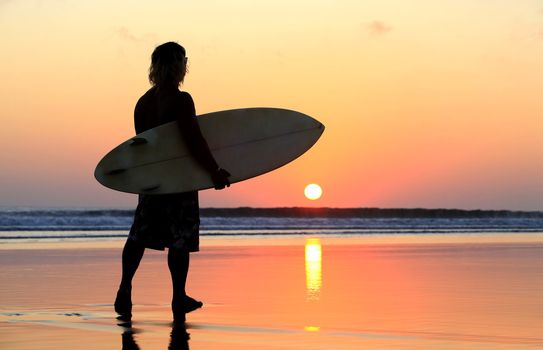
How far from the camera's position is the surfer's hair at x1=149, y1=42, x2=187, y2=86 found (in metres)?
6.84

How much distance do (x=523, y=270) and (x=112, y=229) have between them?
1997 centimetres

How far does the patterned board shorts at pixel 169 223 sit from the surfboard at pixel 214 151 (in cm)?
8

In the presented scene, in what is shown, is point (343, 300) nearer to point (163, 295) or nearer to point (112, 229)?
point (163, 295)

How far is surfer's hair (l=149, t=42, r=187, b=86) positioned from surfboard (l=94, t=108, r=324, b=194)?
1.00 ft

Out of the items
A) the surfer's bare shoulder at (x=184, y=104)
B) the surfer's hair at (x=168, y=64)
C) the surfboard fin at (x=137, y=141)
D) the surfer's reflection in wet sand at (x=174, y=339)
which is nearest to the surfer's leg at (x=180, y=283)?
the surfer's reflection in wet sand at (x=174, y=339)

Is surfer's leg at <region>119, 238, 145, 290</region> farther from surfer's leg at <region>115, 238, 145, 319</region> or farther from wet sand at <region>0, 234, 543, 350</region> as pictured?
wet sand at <region>0, 234, 543, 350</region>

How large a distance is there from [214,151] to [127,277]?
113 cm

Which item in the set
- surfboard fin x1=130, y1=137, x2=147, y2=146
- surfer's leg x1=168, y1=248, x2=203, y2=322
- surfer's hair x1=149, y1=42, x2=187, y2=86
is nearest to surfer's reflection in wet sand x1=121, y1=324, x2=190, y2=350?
surfer's leg x1=168, y1=248, x2=203, y2=322

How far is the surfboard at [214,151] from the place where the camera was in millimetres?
6816

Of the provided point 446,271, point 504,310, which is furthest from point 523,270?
point 504,310

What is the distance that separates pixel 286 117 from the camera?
8.00 meters

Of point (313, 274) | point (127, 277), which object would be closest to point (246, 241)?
point (313, 274)

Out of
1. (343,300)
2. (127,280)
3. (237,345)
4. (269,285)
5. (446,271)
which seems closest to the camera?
(237,345)

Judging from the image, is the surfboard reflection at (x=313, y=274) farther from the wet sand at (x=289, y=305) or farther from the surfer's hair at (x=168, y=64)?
the surfer's hair at (x=168, y=64)
